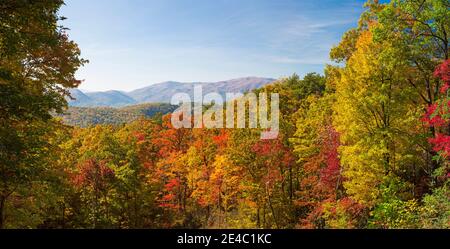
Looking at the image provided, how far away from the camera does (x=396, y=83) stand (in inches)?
842

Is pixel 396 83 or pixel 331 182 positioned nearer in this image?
pixel 396 83

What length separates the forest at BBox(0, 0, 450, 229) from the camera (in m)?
12.4

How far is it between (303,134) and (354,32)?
12.7m

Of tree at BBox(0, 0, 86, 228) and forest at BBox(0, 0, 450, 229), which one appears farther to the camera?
forest at BBox(0, 0, 450, 229)

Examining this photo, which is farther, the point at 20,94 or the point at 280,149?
the point at 280,149

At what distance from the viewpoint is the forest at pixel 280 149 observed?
12422mm

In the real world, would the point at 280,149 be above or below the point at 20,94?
below

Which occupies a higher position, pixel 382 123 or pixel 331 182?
pixel 382 123

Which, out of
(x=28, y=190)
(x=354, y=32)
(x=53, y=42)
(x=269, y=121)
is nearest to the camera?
(x=53, y=42)

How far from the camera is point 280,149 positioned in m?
29.8

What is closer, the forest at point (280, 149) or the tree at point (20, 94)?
the tree at point (20, 94)

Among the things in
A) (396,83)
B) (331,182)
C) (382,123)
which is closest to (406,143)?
(382,123)
